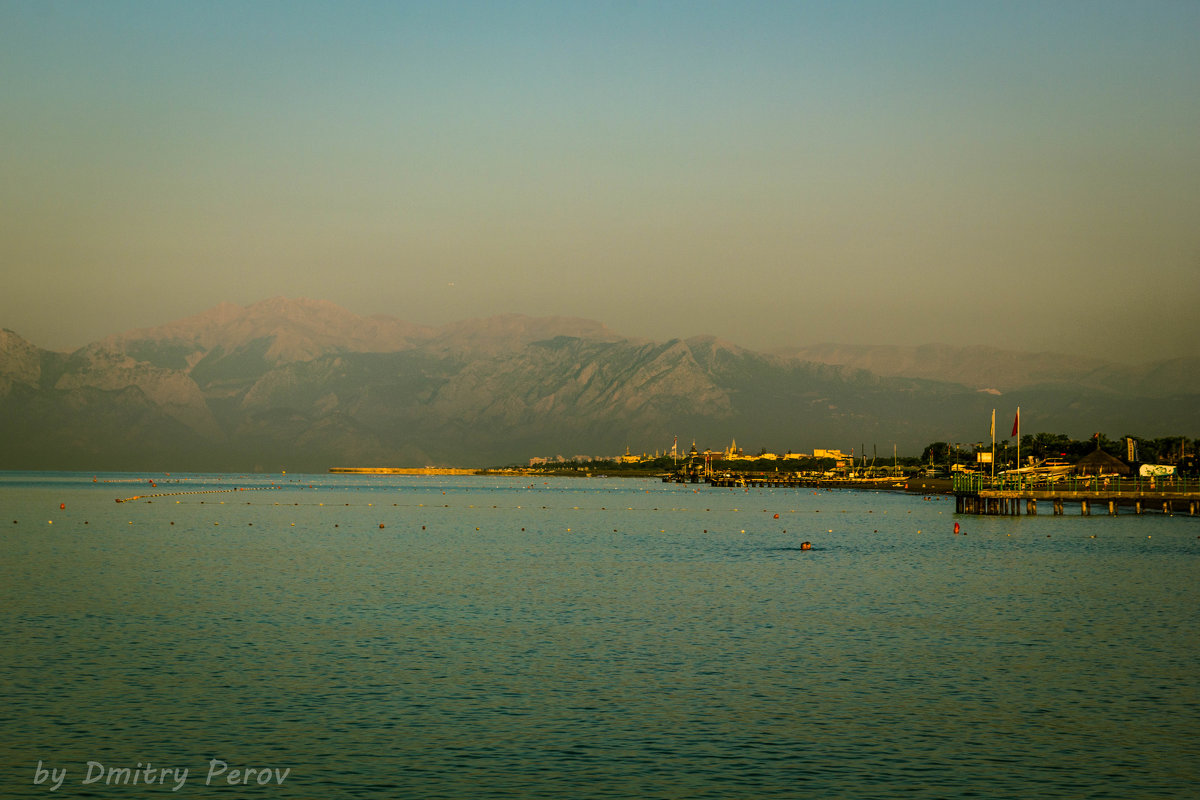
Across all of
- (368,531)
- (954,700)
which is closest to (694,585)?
(954,700)

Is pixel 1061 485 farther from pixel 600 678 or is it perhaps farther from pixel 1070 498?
pixel 600 678

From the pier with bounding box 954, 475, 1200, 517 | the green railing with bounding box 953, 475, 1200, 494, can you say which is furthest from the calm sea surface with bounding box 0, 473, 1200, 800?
the green railing with bounding box 953, 475, 1200, 494

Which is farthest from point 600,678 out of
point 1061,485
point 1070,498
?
point 1061,485

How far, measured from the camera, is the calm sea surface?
66.9ft

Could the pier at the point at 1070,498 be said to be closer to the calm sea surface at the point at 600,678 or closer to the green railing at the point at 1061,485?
the green railing at the point at 1061,485

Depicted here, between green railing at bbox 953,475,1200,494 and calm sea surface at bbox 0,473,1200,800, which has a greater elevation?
green railing at bbox 953,475,1200,494

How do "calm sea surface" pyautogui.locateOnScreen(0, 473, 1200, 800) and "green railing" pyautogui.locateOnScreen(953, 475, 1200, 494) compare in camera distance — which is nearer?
"calm sea surface" pyautogui.locateOnScreen(0, 473, 1200, 800)

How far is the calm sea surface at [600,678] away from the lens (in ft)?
66.9

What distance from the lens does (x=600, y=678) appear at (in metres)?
28.7

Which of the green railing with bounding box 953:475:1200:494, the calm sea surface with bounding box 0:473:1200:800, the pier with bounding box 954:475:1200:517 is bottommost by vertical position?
the calm sea surface with bounding box 0:473:1200:800

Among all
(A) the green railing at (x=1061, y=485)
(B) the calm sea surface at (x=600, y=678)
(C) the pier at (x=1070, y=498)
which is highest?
(A) the green railing at (x=1061, y=485)

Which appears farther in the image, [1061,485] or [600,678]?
[1061,485]

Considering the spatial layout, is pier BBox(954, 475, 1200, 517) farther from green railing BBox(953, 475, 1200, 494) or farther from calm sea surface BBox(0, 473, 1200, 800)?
calm sea surface BBox(0, 473, 1200, 800)

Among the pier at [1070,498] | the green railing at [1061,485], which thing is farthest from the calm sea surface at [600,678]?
the green railing at [1061,485]
